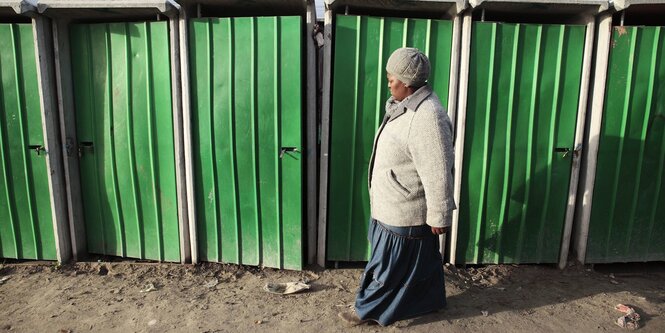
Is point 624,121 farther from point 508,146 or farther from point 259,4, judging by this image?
point 259,4

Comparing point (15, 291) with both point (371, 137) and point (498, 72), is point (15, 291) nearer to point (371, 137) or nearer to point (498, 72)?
point (371, 137)

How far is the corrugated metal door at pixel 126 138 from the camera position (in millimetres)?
3418

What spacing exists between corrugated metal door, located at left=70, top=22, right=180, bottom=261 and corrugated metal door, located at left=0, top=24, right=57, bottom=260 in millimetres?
302

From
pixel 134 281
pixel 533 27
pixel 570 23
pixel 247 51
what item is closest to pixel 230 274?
pixel 134 281

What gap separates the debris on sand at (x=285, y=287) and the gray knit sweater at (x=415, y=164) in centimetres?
107

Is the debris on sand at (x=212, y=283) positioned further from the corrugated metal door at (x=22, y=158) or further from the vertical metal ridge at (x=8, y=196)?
the vertical metal ridge at (x=8, y=196)

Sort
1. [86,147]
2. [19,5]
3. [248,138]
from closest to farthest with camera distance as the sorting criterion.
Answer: [19,5] → [248,138] → [86,147]

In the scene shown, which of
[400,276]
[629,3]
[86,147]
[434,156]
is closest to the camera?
[434,156]

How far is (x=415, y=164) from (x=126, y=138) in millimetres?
2509

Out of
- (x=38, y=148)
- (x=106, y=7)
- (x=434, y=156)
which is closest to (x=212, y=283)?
(x=38, y=148)

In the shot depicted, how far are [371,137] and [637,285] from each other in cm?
247

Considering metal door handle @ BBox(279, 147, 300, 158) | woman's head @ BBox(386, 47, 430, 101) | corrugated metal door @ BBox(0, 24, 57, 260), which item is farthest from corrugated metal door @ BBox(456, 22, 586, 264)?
corrugated metal door @ BBox(0, 24, 57, 260)

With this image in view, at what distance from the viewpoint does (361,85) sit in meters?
3.30

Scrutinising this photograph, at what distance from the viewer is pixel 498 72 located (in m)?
3.30
